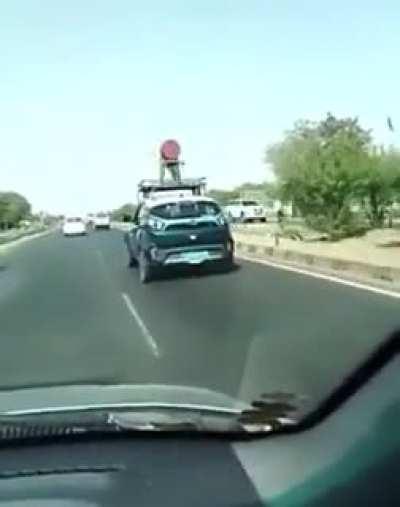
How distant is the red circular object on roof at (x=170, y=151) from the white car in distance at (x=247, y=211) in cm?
4526

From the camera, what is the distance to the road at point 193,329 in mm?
10492

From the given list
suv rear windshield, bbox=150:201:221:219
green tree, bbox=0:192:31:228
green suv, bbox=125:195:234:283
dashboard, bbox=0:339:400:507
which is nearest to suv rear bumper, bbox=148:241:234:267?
green suv, bbox=125:195:234:283

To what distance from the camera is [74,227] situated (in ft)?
290

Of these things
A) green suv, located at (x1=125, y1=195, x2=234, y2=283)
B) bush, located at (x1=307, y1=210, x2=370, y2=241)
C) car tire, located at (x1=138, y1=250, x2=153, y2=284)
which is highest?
green suv, located at (x1=125, y1=195, x2=234, y2=283)

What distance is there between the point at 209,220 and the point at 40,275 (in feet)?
16.2

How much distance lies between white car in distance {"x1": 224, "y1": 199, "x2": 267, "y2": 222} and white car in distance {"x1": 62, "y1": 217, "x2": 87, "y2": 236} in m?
14.6

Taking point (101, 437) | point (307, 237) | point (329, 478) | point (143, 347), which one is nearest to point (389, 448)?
point (329, 478)

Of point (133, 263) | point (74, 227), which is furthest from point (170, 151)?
point (74, 227)

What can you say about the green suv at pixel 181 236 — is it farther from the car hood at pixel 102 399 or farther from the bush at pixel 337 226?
the bush at pixel 337 226

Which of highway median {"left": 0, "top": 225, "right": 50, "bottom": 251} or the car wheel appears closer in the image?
the car wheel

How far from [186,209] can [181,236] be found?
55.4 inches

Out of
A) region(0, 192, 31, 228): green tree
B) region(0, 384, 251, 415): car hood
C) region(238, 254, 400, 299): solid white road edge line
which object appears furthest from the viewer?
region(0, 192, 31, 228): green tree

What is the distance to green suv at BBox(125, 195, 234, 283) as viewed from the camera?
1160 inches

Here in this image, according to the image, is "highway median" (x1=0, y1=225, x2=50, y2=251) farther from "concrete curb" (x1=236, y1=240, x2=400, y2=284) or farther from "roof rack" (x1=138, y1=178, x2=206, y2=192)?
"concrete curb" (x1=236, y1=240, x2=400, y2=284)
